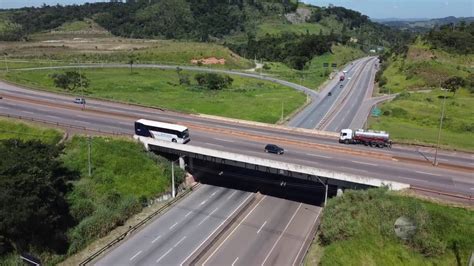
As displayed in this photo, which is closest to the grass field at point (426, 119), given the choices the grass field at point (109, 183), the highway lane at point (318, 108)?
the highway lane at point (318, 108)

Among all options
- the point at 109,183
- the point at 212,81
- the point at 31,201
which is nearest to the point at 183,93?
the point at 212,81

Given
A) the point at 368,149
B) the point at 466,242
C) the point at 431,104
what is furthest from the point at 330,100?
the point at 466,242

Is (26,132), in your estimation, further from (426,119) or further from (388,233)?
(426,119)

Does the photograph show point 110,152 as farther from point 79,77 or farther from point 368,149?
point 79,77

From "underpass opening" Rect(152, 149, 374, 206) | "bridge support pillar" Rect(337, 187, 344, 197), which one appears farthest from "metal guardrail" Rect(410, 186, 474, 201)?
"underpass opening" Rect(152, 149, 374, 206)

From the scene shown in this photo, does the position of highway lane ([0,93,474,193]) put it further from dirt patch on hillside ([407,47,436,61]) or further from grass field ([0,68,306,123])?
dirt patch on hillside ([407,47,436,61])

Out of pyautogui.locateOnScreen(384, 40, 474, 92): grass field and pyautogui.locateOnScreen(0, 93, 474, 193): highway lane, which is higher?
pyautogui.locateOnScreen(384, 40, 474, 92): grass field
